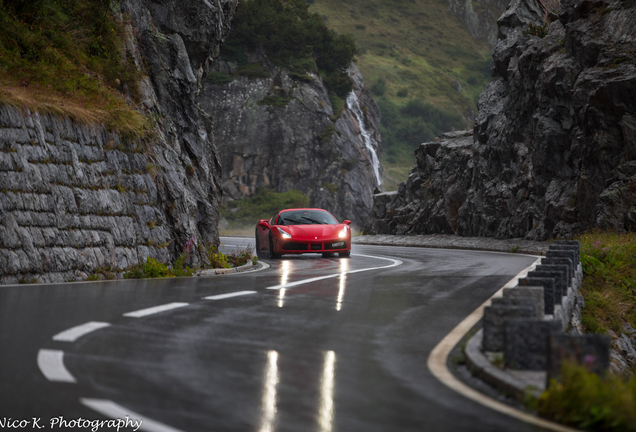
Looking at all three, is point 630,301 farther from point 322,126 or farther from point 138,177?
point 322,126

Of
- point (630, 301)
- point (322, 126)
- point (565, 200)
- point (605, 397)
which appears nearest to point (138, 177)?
point (630, 301)

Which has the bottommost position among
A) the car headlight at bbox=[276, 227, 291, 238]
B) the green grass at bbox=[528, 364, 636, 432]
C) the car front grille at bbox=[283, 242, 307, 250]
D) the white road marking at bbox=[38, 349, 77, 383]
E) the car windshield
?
the white road marking at bbox=[38, 349, 77, 383]

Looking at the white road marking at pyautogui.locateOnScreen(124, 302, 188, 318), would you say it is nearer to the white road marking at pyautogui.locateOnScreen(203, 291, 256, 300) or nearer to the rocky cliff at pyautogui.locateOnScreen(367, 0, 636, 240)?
the white road marking at pyautogui.locateOnScreen(203, 291, 256, 300)

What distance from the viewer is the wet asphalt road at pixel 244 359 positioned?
4184mm

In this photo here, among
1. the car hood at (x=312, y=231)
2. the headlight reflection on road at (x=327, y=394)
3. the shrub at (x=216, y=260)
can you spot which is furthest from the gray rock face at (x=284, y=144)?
the headlight reflection on road at (x=327, y=394)

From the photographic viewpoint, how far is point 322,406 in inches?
175

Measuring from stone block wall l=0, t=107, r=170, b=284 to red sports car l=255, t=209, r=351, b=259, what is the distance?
6.00 m

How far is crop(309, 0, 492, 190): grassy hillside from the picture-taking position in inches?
4609

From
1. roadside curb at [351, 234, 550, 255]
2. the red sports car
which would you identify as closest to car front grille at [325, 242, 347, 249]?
the red sports car

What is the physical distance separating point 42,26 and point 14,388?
13406 millimetres

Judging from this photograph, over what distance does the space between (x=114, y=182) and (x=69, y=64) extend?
133 inches

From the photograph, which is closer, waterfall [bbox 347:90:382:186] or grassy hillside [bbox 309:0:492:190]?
waterfall [bbox 347:90:382:186]

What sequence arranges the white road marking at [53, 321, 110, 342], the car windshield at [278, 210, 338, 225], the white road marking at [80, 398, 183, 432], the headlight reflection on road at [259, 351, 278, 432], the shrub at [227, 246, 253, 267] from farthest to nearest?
1. the car windshield at [278, 210, 338, 225]
2. the shrub at [227, 246, 253, 267]
3. the white road marking at [53, 321, 110, 342]
4. the headlight reflection on road at [259, 351, 278, 432]
5. the white road marking at [80, 398, 183, 432]

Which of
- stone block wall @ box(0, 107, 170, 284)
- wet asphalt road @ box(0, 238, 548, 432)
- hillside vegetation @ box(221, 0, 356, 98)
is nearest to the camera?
wet asphalt road @ box(0, 238, 548, 432)
